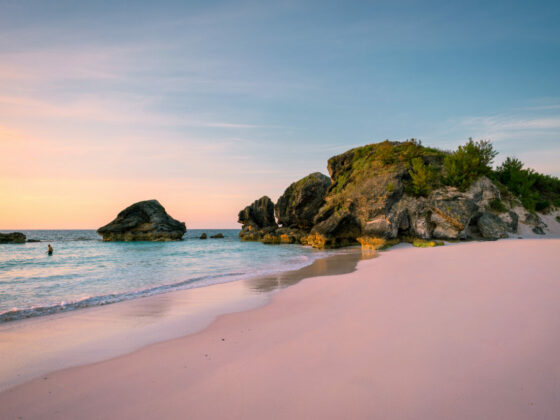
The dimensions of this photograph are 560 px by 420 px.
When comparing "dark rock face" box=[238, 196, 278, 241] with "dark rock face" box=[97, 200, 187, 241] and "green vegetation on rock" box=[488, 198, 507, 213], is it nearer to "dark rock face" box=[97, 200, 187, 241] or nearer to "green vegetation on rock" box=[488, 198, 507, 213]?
"dark rock face" box=[97, 200, 187, 241]

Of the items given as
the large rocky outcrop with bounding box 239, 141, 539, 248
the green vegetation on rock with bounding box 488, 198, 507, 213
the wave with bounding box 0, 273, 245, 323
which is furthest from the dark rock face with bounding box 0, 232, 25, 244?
the green vegetation on rock with bounding box 488, 198, 507, 213

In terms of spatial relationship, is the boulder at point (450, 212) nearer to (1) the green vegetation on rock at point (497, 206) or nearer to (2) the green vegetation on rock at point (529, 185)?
(1) the green vegetation on rock at point (497, 206)

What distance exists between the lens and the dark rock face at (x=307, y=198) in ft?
124

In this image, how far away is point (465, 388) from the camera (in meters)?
2.49

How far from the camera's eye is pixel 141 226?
5181 centimetres

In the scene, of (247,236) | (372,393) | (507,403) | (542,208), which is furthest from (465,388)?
(247,236)

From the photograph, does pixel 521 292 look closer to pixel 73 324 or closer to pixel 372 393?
pixel 372 393

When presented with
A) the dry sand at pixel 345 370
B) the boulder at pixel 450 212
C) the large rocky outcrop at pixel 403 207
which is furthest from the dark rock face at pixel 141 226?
the dry sand at pixel 345 370

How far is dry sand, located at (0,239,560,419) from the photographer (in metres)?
2.36

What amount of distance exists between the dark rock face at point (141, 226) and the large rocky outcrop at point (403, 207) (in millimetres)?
35150

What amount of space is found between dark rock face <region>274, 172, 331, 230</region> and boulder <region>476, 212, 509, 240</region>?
18658 millimetres

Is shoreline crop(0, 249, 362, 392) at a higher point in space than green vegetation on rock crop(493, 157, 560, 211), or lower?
lower

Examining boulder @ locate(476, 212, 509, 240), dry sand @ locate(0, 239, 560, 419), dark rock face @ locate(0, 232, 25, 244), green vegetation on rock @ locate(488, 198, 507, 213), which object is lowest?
dark rock face @ locate(0, 232, 25, 244)

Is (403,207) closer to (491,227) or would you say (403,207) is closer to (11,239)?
(491,227)
